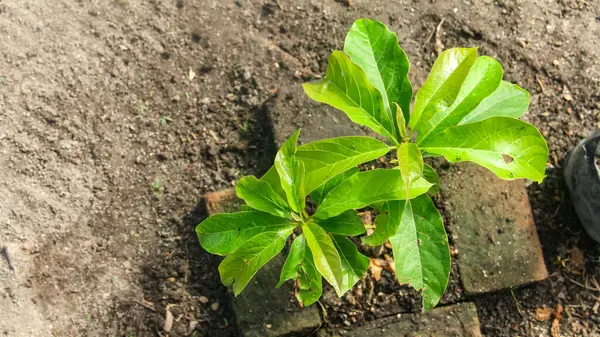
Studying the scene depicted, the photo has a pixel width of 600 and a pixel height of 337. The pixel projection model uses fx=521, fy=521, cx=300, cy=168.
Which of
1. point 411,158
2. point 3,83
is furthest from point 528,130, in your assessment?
point 3,83

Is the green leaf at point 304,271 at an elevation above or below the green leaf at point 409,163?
below

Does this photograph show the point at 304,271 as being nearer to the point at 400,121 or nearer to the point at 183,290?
the point at 400,121

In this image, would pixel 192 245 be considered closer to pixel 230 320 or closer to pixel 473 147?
pixel 230 320

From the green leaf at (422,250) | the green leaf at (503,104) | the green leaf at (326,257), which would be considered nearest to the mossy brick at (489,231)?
the green leaf at (503,104)

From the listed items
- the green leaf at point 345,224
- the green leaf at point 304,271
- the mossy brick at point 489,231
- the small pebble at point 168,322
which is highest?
the green leaf at point 345,224

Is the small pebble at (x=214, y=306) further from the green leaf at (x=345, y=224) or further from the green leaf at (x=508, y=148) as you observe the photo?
the green leaf at (x=508, y=148)

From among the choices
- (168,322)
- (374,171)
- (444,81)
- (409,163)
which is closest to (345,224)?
(374,171)
